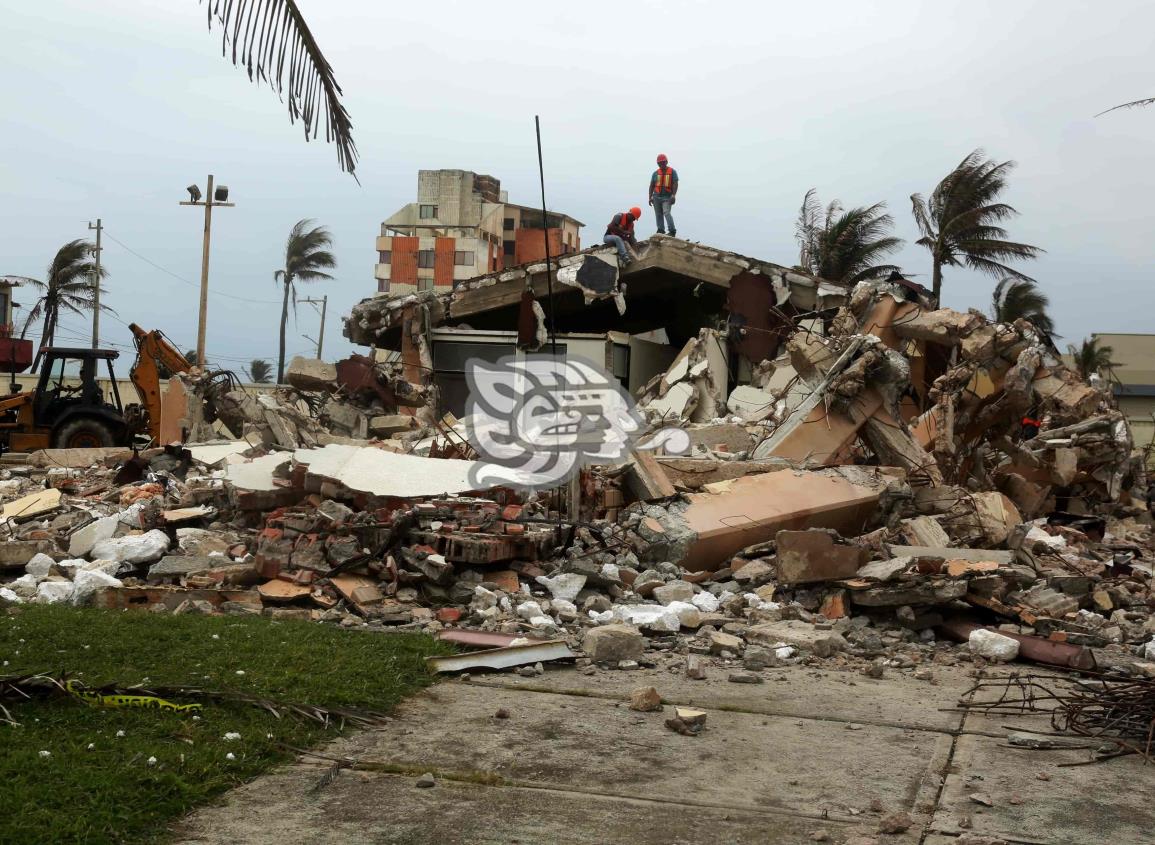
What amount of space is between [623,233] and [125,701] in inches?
651

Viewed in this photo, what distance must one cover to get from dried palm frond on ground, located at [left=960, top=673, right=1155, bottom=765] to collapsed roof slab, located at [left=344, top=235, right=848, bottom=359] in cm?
1346

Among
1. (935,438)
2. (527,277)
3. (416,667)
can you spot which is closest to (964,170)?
(527,277)

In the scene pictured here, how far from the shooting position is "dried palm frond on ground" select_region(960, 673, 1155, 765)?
14.6 feet

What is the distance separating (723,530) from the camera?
28.9ft

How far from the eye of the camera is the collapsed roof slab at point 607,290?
1936 centimetres

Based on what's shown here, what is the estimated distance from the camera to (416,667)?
559 centimetres

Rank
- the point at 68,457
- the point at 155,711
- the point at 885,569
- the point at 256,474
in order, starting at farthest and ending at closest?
the point at 68,457, the point at 256,474, the point at 885,569, the point at 155,711

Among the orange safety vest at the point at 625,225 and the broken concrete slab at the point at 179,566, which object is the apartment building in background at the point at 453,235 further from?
the broken concrete slab at the point at 179,566

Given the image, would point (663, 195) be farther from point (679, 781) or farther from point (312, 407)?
point (679, 781)

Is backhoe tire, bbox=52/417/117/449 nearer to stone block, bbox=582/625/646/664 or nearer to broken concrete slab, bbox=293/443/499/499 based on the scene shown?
broken concrete slab, bbox=293/443/499/499

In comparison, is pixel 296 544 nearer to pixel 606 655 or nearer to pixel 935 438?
pixel 606 655

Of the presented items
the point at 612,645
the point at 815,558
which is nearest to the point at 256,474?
the point at 612,645

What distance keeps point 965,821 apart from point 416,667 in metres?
2.85

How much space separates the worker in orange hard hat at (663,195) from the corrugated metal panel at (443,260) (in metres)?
40.2
